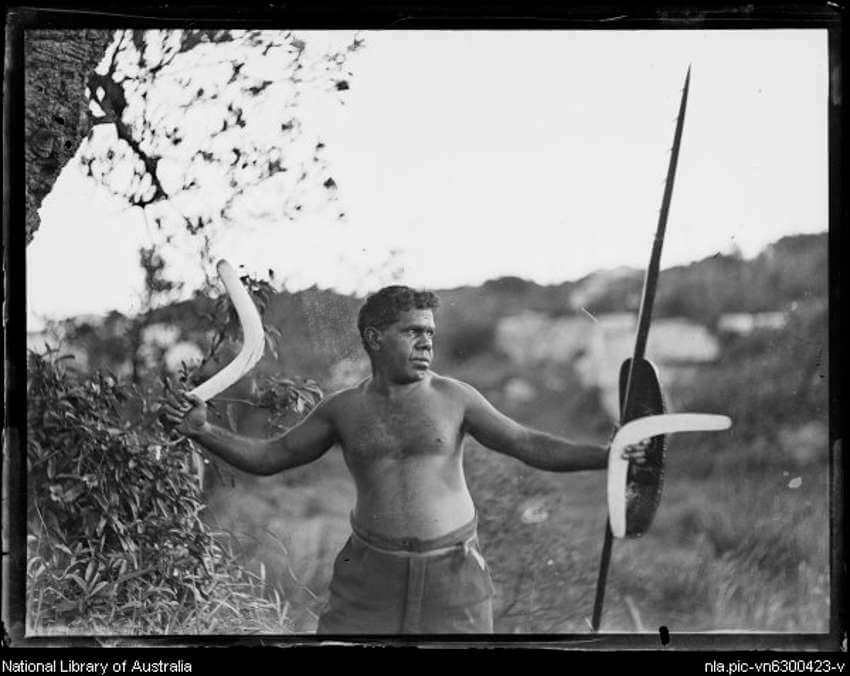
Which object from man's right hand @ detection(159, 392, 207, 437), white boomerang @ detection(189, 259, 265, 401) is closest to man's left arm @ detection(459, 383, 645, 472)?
white boomerang @ detection(189, 259, 265, 401)

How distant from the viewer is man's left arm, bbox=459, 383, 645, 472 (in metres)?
5.79

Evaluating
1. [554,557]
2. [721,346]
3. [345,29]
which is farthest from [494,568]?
[345,29]

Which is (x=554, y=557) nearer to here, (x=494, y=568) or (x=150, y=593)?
(x=494, y=568)

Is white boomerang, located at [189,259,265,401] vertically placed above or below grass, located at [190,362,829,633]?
above

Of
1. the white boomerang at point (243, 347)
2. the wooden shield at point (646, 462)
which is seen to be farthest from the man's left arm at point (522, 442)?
the white boomerang at point (243, 347)

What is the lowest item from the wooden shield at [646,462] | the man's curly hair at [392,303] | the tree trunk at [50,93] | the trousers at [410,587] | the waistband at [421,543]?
the trousers at [410,587]

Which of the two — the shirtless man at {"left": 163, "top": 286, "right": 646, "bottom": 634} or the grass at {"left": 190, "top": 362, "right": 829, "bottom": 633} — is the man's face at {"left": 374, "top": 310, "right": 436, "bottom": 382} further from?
the grass at {"left": 190, "top": 362, "right": 829, "bottom": 633}

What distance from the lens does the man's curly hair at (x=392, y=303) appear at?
228 inches

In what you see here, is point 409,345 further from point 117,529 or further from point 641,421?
point 117,529

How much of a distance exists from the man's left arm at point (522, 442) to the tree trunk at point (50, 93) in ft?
5.33

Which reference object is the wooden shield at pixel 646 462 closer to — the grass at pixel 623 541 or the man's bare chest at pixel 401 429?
the grass at pixel 623 541

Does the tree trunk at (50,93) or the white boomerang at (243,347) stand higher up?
the tree trunk at (50,93)

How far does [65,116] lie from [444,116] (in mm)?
1331

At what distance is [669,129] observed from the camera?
5793 mm
